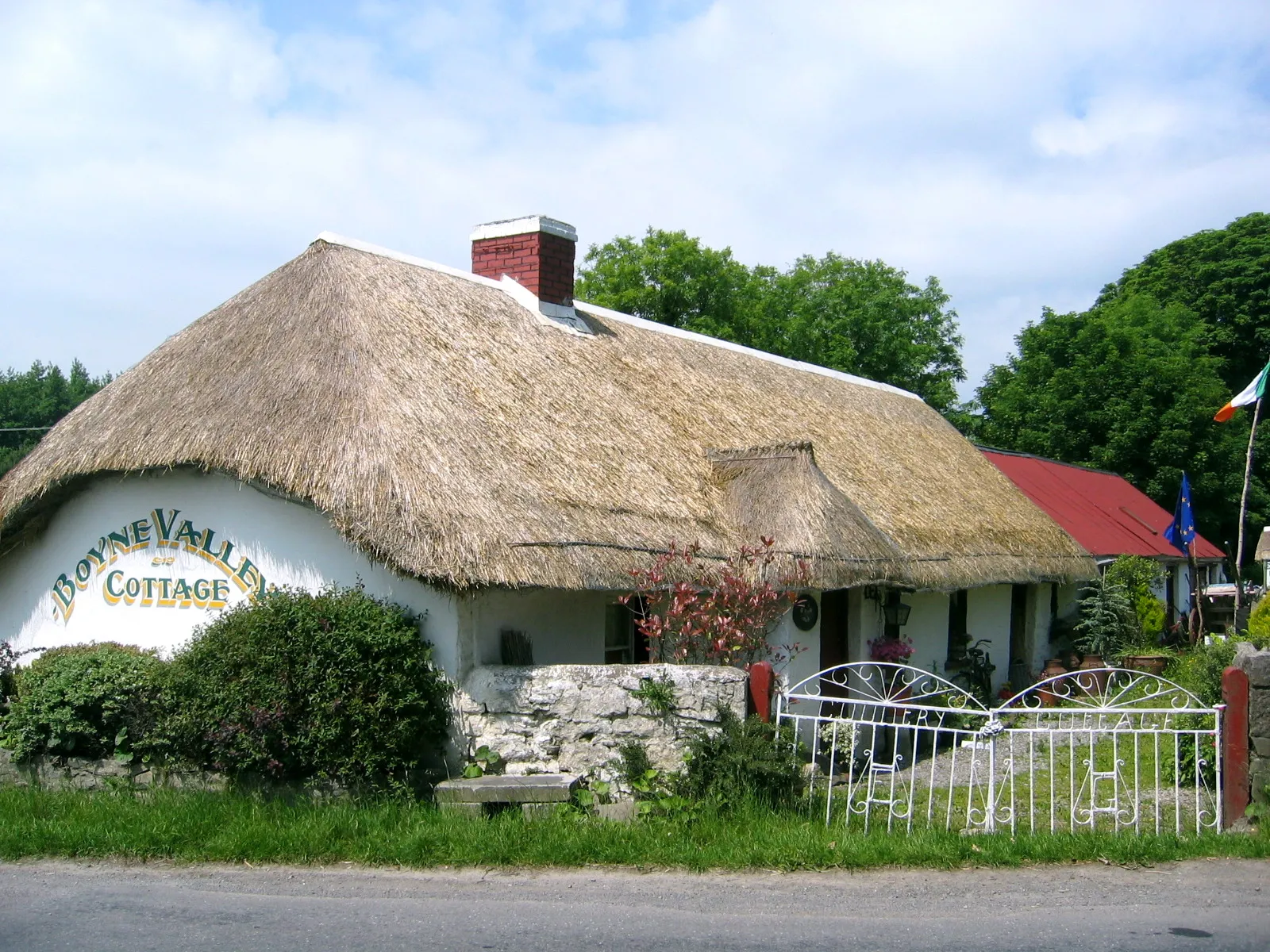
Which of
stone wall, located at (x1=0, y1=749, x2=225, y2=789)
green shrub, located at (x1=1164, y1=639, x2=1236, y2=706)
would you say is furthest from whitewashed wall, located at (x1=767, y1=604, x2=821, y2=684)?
stone wall, located at (x1=0, y1=749, x2=225, y2=789)

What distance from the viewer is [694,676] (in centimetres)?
827

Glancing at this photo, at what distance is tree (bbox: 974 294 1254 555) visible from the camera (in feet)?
99.7

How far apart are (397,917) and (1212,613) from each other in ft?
79.2

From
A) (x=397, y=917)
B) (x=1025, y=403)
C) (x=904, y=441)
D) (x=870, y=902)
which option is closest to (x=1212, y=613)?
(x=1025, y=403)

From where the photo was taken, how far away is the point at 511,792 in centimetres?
790

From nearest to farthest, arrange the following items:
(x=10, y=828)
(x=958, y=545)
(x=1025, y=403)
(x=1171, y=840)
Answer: (x=1171, y=840), (x=10, y=828), (x=958, y=545), (x=1025, y=403)

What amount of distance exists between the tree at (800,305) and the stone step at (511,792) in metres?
25.3

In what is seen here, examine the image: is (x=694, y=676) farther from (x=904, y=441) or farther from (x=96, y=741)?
(x=904, y=441)

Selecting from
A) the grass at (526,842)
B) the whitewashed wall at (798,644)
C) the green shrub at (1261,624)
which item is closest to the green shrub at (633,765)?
the grass at (526,842)

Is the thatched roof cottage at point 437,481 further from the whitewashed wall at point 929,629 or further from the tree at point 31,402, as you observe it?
the tree at point 31,402

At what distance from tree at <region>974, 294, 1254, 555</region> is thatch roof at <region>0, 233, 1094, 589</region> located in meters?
16.8

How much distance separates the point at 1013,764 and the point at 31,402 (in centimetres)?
4964

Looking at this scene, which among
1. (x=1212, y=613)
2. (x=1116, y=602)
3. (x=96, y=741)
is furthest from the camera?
(x=1212, y=613)

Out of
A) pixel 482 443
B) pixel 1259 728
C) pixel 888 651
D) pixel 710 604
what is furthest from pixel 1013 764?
pixel 888 651
